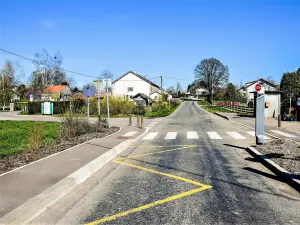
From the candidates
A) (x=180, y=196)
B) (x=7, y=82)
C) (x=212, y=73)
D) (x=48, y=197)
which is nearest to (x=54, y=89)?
(x=7, y=82)

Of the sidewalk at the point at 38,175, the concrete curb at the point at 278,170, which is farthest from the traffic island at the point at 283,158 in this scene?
the sidewalk at the point at 38,175

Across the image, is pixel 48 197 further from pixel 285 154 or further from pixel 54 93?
pixel 54 93

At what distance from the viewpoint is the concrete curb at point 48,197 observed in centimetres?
460

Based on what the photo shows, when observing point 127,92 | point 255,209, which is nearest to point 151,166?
point 255,209

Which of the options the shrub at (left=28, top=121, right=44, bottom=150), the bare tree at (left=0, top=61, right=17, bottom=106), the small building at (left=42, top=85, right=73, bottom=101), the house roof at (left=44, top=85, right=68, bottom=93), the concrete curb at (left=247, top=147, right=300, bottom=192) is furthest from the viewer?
the house roof at (left=44, top=85, right=68, bottom=93)

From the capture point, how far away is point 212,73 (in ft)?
349

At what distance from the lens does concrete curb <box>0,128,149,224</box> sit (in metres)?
4.60

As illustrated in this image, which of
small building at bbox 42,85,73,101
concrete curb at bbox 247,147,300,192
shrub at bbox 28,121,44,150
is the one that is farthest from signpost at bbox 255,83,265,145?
small building at bbox 42,85,73,101

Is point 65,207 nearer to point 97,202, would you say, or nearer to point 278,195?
point 97,202

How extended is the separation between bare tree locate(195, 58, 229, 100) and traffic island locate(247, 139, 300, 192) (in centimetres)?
9497

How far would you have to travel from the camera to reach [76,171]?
24.7 ft

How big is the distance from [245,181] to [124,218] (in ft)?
10.9

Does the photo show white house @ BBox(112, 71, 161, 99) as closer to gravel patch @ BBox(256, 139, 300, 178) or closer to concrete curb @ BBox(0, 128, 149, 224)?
gravel patch @ BBox(256, 139, 300, 178)

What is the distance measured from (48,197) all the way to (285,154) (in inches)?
284
